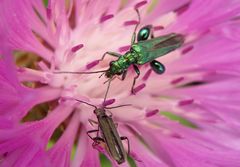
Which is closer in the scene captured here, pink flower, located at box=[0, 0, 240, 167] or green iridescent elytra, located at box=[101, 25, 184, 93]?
pink flower, located at box=[0, 0, 240, 167]

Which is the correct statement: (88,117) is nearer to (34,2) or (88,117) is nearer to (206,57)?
(34,2)

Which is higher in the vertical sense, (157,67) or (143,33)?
(143,33)

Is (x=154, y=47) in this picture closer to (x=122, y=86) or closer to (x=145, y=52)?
(x=145, y=52)

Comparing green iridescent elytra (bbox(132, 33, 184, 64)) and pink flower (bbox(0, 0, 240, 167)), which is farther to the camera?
green iridescent elytra (bbox(132, 33, 184, 64))

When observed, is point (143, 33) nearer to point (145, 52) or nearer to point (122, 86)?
point (145, 52)

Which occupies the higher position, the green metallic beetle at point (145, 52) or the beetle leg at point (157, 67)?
the green metallic beetle at point (145, 52)

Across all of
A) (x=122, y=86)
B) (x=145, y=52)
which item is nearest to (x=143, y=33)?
(x=145, y=52)

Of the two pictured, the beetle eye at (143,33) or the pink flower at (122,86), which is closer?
the pink flower at (122,86)

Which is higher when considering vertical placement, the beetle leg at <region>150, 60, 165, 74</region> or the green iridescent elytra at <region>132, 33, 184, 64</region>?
the green iridescent elytra at <region>132, 33, 184, 64</region>
